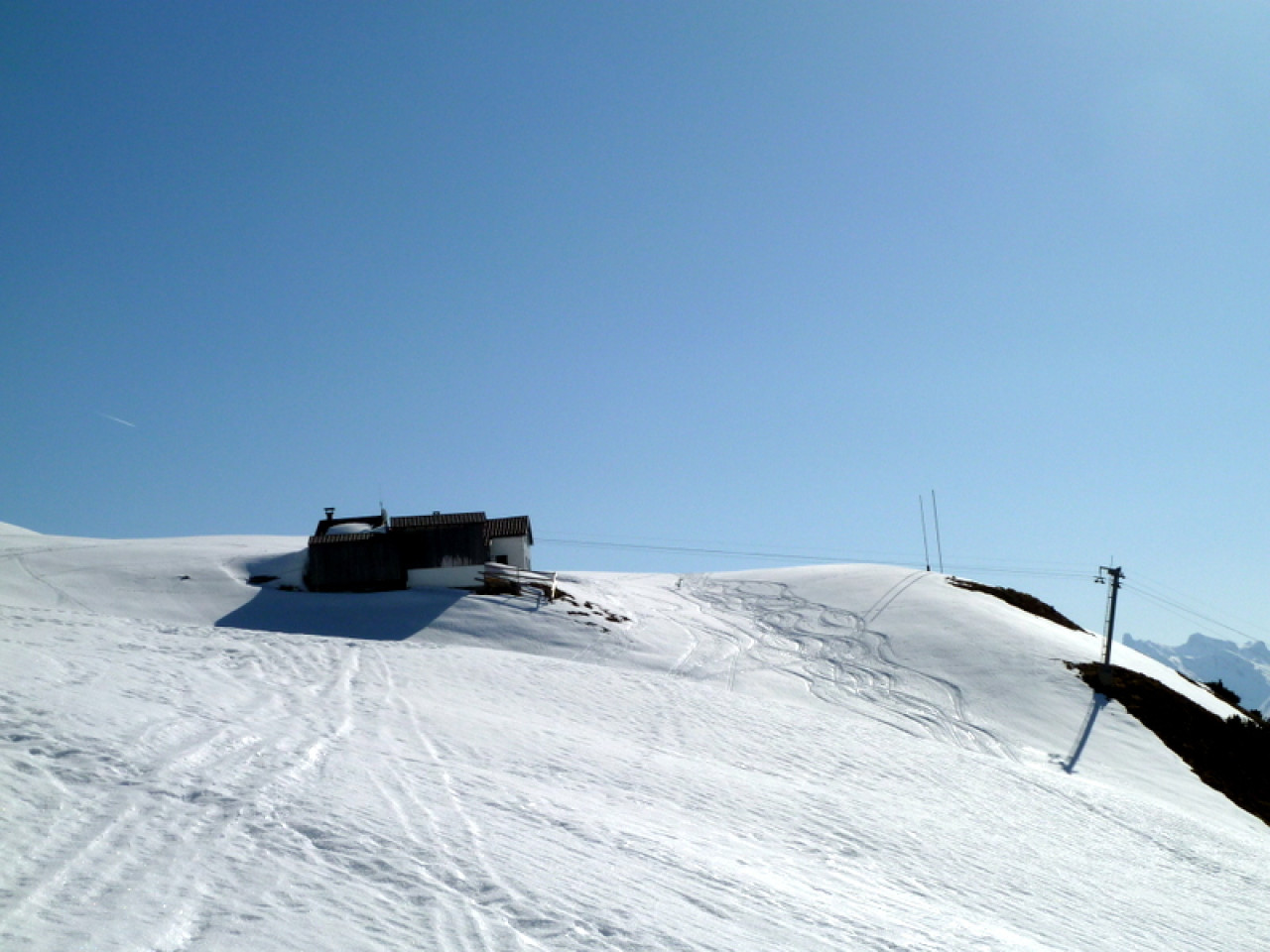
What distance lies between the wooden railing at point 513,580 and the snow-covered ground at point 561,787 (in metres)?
2.34

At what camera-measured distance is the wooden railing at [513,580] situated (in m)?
41.2

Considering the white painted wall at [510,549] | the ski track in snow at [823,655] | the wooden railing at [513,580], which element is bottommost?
the ski track in snow at [823,655]

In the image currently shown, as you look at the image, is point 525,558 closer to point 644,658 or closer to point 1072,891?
point 644,658

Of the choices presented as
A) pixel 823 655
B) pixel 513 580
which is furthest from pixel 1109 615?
pixel 513 580

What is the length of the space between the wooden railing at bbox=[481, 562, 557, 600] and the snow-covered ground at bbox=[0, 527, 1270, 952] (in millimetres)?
2340

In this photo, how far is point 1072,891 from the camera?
51.9 feet

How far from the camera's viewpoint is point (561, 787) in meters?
15.5

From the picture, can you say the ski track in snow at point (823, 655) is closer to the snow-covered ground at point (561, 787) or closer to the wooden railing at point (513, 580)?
the snow-covered ground at point (561, 787)

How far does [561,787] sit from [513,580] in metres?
26.4

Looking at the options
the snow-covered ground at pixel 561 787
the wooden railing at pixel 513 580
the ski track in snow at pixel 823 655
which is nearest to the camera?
the snow-covered ground at pixel 561 787

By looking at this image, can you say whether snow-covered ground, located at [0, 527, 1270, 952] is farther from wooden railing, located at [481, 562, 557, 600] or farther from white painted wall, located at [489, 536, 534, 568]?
white painted wall, located at [489, 536, 534, 568]

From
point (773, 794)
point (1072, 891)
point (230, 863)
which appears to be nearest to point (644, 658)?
point (773, 794)

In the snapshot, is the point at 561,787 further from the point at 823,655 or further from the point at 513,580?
the point at 513,580

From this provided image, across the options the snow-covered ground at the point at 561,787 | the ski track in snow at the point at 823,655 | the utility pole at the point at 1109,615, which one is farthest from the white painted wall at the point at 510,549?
the utility pole at the point at 1109,615
